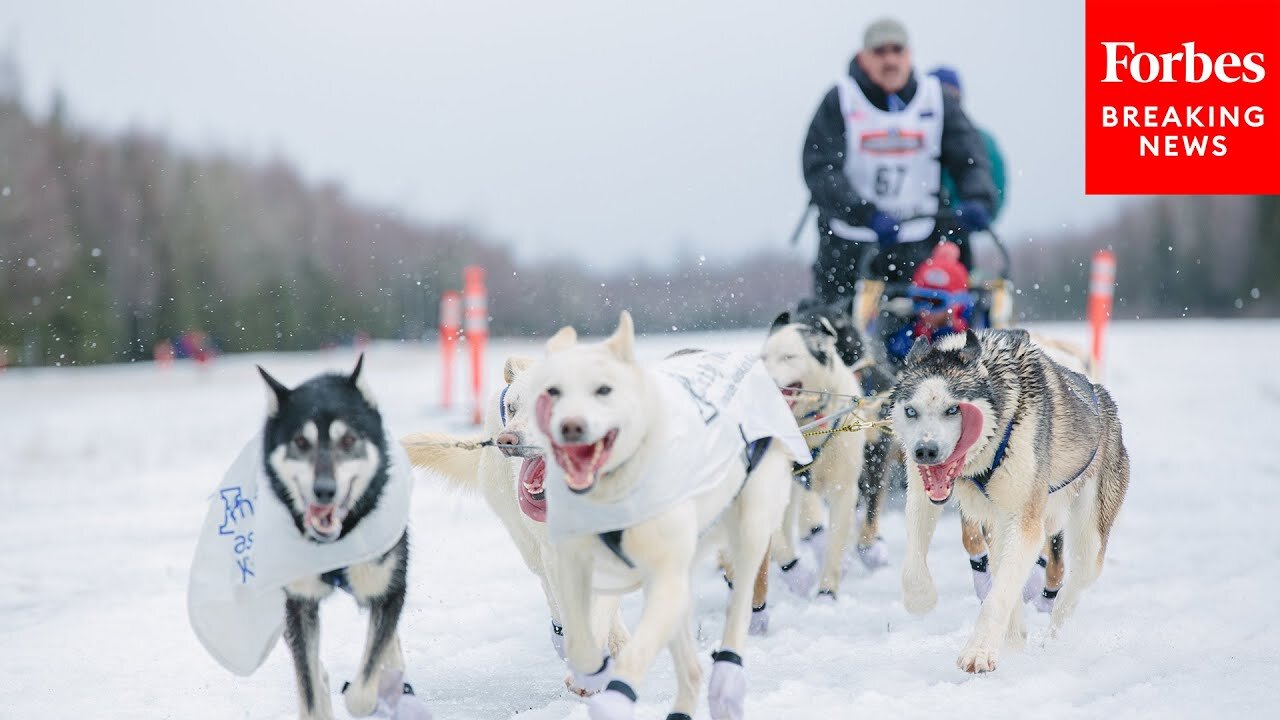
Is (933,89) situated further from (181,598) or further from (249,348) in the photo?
(249,348)

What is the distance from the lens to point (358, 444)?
3.04m

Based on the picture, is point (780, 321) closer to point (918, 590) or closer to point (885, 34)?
point (918, 590)

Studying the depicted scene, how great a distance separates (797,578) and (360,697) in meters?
2.38

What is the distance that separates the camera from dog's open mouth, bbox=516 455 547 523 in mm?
3639

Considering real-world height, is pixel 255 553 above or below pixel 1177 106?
below

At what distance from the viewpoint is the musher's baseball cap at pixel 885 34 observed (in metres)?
6.27

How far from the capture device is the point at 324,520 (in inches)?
118

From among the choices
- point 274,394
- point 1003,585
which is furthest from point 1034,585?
point 274,394

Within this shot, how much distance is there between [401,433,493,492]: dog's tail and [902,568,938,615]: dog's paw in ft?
4.99

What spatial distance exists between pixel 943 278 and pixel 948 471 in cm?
191

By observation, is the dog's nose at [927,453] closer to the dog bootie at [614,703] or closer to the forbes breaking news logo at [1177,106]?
the dog bootie at [614,703]

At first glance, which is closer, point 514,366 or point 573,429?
point 573,429

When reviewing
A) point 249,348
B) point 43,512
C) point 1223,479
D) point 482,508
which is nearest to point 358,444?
point 482,508

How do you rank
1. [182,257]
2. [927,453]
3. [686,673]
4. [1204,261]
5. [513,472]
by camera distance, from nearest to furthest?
[686,673]
[927,453]
[513,472]
[1204,261]
[182,257]
